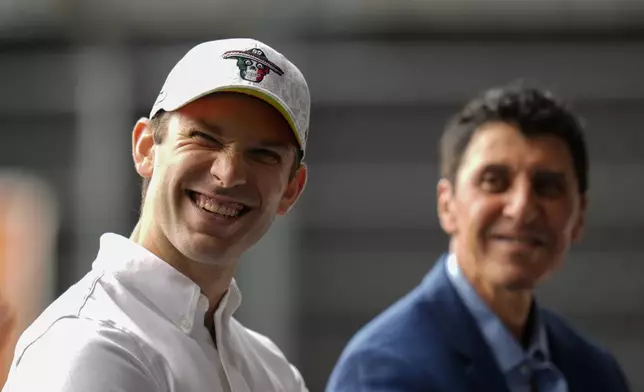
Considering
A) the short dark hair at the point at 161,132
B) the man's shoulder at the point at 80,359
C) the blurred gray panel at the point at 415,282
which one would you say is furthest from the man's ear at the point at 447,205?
the blurred gray panel at the point at 415,282

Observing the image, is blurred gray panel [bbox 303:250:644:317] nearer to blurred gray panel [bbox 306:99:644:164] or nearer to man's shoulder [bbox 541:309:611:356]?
blurred gray panel [bbox 306:99:644:164]

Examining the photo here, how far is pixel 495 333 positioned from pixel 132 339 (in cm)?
97

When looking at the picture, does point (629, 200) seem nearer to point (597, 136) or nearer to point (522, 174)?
point (597, 136)

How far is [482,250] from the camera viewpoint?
7.25ft

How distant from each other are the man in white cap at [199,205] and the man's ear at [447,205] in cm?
74

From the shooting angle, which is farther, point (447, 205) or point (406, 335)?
point (447, 205)

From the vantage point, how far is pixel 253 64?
1.51m

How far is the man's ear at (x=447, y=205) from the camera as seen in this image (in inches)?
90.0

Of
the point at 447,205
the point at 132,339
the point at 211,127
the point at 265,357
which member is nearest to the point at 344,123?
the point at 447,205

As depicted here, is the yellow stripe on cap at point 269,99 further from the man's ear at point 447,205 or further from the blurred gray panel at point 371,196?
the blurred gray panel at point 371,196

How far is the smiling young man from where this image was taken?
2.11 meters

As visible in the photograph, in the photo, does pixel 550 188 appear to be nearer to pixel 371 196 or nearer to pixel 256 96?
pixel 256 96

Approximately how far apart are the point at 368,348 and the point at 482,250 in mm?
328

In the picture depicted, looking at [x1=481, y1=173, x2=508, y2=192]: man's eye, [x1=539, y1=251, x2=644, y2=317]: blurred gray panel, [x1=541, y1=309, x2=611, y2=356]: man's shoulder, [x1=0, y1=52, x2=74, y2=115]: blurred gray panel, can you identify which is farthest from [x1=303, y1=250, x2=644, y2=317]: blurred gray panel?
[x1=481, y1=173, x2=508, y2=192]: man's eye
